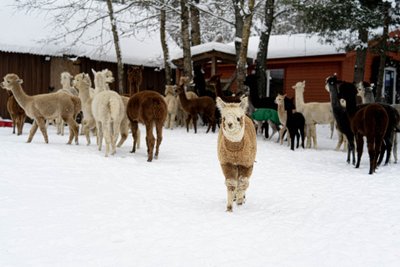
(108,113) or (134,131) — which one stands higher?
(108,113)

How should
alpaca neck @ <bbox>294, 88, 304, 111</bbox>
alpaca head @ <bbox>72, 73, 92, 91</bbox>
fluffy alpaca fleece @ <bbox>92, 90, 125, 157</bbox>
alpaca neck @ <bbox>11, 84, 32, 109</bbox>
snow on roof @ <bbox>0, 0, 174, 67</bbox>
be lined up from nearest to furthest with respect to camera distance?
fluffy alpaca fleece @ <bbox>92, 90, 125, 157</bbox> → alpaca neck @ <bbox>11, 84, 32, 109</bbox> → alpaca head @ <bbox>72, 73, 92, 91</bbox> → alpaca neck @ <bbox>294, 88, 304, 111</bbox> → snow on roof @ <bbox>0, 0, 174, 67</bbox>

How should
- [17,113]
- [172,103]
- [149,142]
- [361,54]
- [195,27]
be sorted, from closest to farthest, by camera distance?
[149,142], [17,113], [361,54], [172,103], [195,27]

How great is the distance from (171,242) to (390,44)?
12.1m

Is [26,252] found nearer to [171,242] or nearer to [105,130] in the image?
[171,242]

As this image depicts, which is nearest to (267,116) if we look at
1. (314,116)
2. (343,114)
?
(314,116)

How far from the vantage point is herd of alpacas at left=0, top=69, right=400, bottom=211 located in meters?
5.80

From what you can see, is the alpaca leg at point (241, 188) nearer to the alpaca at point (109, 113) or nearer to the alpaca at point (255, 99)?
the alpaca at point (109, 113)

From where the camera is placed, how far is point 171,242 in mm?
4453

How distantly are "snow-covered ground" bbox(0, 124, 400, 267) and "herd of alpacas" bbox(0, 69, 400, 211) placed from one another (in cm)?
67

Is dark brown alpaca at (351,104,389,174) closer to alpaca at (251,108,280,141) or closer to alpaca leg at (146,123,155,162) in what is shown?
alpaca leg at (146,123,155,162)

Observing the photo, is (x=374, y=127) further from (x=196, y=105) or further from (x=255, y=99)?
(x=196, y=105)

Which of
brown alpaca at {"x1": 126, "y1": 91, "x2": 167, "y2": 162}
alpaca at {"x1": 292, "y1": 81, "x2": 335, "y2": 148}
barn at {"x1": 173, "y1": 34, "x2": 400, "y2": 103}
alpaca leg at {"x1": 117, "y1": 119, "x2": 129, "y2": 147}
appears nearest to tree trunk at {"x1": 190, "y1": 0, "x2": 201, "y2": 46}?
barn at {"x1": 173, "y1": 34, "x2": 400, "y2": 103}

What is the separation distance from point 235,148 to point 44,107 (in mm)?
7011

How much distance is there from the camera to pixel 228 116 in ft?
17.3
